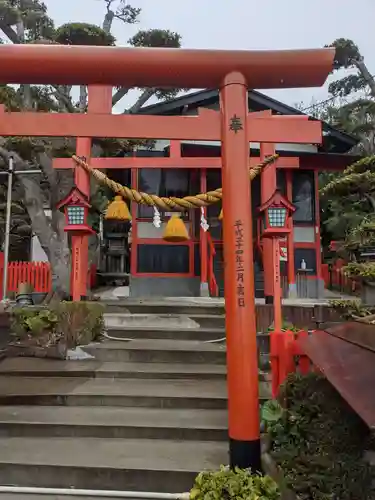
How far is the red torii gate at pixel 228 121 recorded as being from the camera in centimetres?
385

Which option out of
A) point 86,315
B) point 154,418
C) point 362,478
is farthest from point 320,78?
point 86,315

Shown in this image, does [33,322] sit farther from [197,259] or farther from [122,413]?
[197,259]

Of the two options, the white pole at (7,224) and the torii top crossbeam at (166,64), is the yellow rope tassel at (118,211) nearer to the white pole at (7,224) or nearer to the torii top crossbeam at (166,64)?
the white pole at (7,224)

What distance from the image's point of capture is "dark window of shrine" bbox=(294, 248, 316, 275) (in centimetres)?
1291

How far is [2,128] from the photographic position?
4234 millimetres

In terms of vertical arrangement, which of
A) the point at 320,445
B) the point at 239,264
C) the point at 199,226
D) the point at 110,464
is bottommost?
the point at 110,464

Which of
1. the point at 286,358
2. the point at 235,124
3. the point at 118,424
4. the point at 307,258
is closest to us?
the point at 235,124

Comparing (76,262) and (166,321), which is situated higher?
(76,262)

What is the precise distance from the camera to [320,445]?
→ 9.37ft

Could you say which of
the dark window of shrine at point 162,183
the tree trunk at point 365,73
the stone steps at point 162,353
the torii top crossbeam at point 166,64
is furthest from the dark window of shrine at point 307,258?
the tree trunk at point 365,73

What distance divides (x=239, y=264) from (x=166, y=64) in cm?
204

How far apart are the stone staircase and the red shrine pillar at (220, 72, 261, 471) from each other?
0.75m

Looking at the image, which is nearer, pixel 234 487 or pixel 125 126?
pixel 234 487

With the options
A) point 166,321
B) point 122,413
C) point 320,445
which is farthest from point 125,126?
point 166,321
